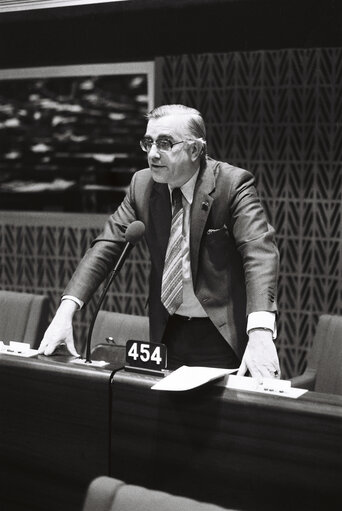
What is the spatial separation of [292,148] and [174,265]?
2.43 meters

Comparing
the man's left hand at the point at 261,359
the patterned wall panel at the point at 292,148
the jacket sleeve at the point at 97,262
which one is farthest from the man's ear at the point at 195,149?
the patterned wall panel at the point at 292,148

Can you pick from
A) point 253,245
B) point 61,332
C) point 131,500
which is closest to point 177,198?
point 253,245

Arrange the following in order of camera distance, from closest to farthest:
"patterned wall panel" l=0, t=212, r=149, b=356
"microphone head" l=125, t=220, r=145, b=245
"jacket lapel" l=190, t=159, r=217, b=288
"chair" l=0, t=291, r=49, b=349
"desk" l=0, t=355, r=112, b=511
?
"desk" l=0, t=355, r=112, b=511 < "microphone head" l=125, t=220, r=145, b=245 < "jacket lapel" l=190, t=159, r=217, b=288 < "chair" l=0, t=291, r=49, b=349 < "patterned wall panel" l=0, t=212, r=149, b=356

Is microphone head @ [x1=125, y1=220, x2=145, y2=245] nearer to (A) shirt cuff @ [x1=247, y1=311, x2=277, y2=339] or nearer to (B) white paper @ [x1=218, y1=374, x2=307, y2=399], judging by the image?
(A) shirt cuff @ [x1=247, y1=311, x2=277, y2=339]

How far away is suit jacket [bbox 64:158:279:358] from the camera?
78.6 inches

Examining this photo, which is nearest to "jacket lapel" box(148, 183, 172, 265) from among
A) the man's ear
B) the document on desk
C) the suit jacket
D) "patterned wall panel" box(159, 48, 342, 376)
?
the suit jacket

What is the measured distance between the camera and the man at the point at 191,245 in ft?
6.51

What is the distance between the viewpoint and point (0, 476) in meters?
1.52

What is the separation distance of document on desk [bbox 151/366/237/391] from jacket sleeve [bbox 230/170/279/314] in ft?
1.41

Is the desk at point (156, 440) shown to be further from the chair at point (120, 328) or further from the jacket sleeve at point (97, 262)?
the chair at point (120, 328)

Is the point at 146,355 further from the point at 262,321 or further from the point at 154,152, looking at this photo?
the point at 154,152

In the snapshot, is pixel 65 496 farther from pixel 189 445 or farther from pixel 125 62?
pixel 125 62

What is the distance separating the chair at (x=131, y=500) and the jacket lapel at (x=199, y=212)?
1.06 meters

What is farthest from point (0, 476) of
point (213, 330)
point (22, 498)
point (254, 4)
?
point (254, 4)
